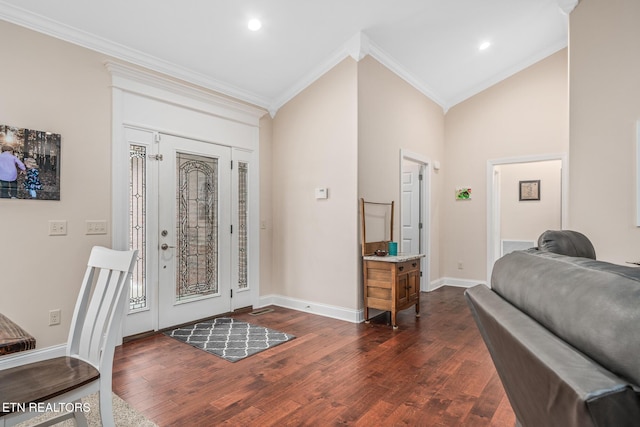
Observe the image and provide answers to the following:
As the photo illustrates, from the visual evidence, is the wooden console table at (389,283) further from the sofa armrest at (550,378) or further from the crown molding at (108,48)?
the crown molding at (108,48)

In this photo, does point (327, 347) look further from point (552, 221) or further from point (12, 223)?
point (552, 221)

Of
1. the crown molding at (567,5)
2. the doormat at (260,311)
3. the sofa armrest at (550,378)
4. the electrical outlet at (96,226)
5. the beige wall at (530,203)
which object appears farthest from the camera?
the beige wall at (530,203)

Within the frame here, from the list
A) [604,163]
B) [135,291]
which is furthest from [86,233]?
[604,163]

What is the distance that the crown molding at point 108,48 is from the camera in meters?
2.74

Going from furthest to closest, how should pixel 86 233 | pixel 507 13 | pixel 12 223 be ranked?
pixel 507 13, pixel 86 233, pixel 12 223

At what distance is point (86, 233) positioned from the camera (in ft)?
10.1

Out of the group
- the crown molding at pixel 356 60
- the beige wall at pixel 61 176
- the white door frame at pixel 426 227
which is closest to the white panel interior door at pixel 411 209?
the white door frame at pixel 426 227

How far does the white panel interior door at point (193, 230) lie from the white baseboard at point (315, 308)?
27.8 inches

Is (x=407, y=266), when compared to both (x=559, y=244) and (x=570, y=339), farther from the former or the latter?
(x=570, y=339)

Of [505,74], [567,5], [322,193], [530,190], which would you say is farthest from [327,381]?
[530,190]

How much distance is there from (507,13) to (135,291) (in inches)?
195

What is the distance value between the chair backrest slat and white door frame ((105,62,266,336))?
1611 mm

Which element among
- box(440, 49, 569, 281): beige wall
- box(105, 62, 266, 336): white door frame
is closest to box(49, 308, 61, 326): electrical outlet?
box(105, 62, 266, 336): white door frame

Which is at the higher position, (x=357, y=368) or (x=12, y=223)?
(x=12, y=223)
